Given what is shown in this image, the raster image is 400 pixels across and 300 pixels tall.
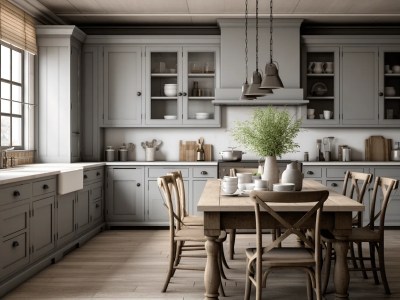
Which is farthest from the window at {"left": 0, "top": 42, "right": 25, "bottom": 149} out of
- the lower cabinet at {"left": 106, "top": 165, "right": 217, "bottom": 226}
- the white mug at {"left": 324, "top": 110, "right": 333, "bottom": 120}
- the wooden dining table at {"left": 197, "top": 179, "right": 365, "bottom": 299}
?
the white mug at {"left": 324, "top": 110, "right": 333, "bottom": 120}

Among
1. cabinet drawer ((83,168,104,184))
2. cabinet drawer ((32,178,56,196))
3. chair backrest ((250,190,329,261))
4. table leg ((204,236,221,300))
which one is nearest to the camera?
chair backrest ((250,190,329,261))

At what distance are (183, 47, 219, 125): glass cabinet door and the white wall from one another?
30 cm

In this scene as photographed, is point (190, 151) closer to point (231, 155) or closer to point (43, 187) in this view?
point (231, 155)

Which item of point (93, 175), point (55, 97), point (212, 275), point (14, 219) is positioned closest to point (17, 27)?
point (55, 97)

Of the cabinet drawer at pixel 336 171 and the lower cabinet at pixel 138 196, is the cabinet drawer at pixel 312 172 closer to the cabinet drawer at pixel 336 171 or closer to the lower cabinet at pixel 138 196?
the cabinet drawer at pixel 336 171

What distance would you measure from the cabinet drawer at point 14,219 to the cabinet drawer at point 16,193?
3.0 inches

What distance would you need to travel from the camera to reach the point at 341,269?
3.34 m

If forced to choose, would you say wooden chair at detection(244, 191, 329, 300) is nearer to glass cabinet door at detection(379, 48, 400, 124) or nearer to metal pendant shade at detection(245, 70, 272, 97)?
metal pendant shade at detection(245, 70, 272, 97)

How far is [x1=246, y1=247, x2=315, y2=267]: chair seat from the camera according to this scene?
3.14m

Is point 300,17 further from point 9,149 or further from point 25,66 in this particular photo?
point 9,149

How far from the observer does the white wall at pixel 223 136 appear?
7.29 meters

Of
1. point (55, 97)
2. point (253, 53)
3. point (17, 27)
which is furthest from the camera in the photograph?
point (253, 53)

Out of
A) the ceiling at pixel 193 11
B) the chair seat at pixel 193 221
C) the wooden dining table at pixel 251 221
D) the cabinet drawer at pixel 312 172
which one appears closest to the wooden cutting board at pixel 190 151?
the cabinet drawer at pixel 312 172

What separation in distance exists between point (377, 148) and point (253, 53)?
7.22ft
